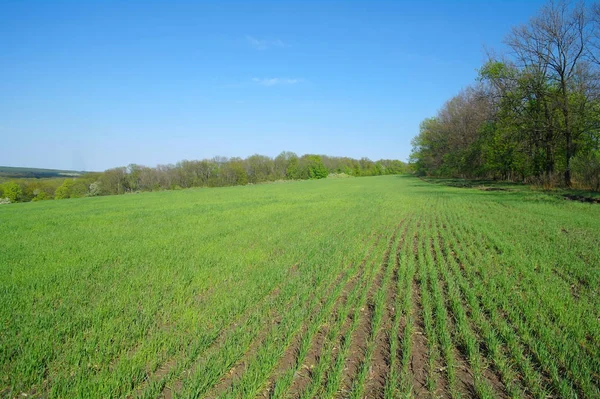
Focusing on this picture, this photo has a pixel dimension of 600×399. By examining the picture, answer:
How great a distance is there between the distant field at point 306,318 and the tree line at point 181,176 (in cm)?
7169

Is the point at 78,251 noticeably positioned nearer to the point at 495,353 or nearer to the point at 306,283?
the point at 306,283

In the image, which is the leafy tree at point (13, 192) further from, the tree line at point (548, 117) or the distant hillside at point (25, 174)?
the tree line at point (548, 117)

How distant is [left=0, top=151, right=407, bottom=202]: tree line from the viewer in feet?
217

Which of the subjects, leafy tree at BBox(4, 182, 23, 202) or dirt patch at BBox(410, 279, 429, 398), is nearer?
dirt patch at BBox(410, 279, 429, 398)

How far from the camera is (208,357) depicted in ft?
12.5

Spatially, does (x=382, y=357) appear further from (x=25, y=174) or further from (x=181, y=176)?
(x=25, y=174)

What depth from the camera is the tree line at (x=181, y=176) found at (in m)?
66.2

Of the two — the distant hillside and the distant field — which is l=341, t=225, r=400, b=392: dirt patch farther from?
the distant hillside

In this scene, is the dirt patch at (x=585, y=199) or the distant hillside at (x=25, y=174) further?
the distant hillside at (x=25, y=174)

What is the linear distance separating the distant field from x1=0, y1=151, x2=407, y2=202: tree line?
7169 centimetres

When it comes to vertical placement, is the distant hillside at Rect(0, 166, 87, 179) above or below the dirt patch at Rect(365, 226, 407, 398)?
above

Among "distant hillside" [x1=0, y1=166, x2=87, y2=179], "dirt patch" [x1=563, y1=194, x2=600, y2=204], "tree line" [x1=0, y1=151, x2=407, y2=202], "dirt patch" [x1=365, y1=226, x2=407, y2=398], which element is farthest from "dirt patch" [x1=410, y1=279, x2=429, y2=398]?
"distant hillside" [x1=0, y1=166, x2=87, y2=179]

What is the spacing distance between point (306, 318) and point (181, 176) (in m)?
95.7

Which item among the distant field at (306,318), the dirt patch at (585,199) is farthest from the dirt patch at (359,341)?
the dirt patch at (585,199)
